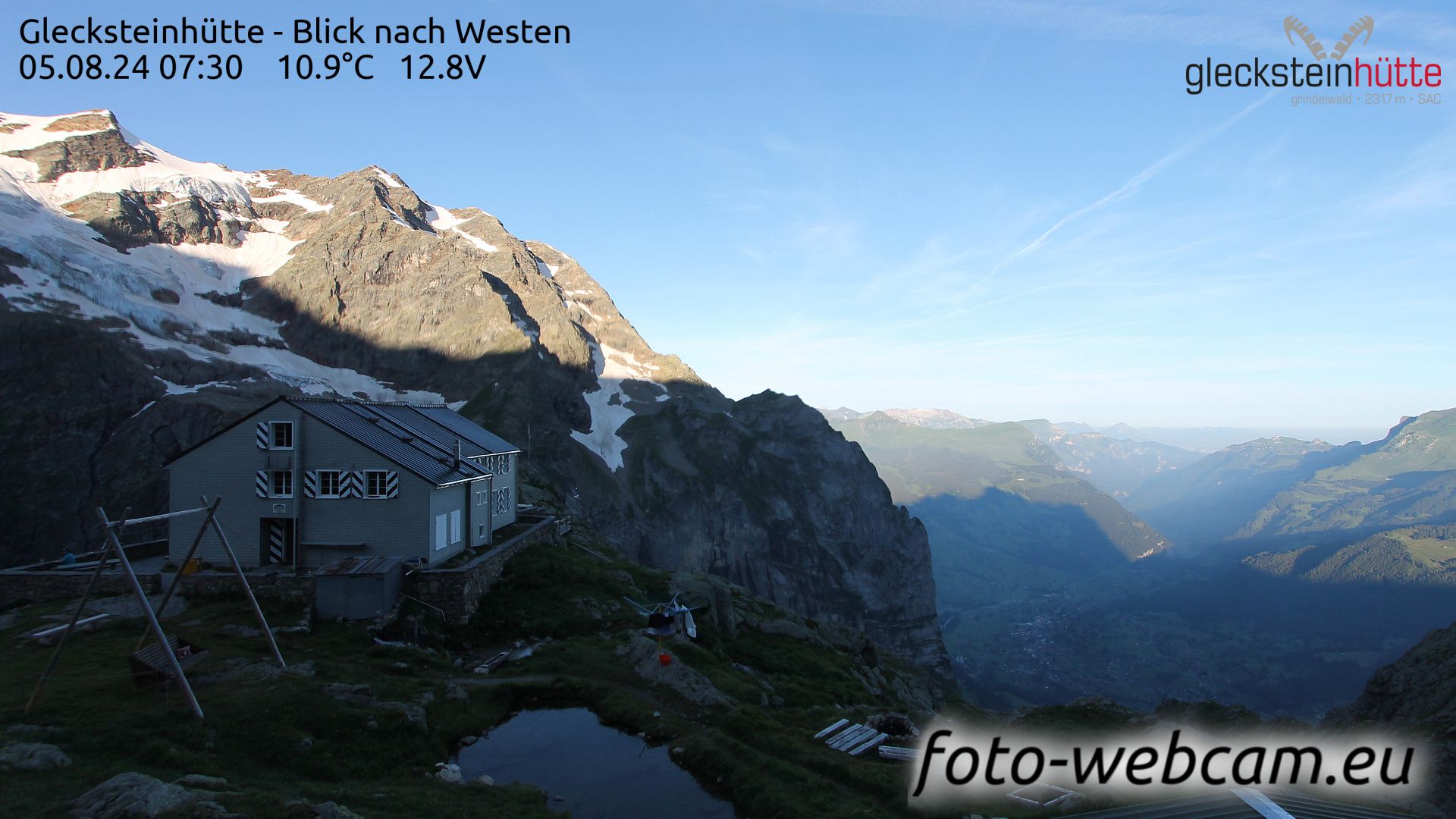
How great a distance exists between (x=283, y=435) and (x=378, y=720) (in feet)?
75.5

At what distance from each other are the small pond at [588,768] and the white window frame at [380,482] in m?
17.7

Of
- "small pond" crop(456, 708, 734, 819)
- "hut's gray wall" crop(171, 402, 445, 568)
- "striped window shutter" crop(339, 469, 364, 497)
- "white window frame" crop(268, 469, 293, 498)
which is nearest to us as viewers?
"small pond" crop(456, 708, 734, 819)

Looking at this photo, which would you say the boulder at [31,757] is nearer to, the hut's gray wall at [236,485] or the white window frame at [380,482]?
the white window frame at [380,482]

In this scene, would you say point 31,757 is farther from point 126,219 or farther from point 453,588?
point 126,219

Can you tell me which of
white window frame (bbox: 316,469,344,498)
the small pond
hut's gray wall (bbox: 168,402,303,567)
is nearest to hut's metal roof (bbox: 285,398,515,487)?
white window frame (bbox: 316,469,344,498)

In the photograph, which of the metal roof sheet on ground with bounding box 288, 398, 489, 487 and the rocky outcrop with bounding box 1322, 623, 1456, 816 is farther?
the metal roof sheet on ground with bounding box 288, 398, 489, 487

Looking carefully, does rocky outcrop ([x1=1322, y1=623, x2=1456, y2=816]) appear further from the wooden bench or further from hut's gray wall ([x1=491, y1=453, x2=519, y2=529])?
hut's gray wall ([x1=491, y1=453, x2=519, y2=529])

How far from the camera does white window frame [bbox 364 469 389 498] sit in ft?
129

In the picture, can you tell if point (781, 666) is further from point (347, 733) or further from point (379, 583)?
point (347, 733)

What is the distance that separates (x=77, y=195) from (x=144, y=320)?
80.6m

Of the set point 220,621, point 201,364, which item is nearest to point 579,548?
point 220,621

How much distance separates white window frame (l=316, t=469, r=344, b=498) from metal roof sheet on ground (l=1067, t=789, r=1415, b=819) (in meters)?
38.5

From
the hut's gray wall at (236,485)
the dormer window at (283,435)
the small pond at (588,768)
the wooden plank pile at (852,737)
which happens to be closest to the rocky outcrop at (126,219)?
the hut's gray wall at (236,485)

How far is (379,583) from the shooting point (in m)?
34.5
